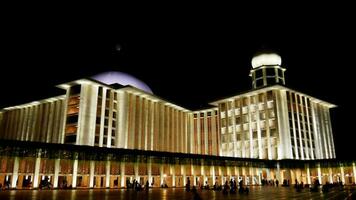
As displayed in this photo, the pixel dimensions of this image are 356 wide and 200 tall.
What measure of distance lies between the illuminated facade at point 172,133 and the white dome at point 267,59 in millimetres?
252

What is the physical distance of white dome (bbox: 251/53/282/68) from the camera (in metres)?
80.4

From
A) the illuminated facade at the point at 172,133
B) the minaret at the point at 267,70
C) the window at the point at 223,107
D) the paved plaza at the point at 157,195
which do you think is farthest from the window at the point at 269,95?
the paved plaza at the point at 157,195

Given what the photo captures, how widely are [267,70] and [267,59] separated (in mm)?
2805

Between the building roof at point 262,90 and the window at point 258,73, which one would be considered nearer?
the building roof at point 262,90

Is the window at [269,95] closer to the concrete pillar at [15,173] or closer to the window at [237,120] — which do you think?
the window at [237,120]

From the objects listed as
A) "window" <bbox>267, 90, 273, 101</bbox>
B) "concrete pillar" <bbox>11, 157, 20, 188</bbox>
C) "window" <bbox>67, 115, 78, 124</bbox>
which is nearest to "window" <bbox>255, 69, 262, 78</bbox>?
"window" <bbox>267, 90, 273, 101</bbox>

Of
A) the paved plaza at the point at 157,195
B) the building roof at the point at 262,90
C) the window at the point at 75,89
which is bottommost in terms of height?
the paved plaza at the point at 157,195

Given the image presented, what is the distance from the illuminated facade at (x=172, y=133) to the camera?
45.3 metres

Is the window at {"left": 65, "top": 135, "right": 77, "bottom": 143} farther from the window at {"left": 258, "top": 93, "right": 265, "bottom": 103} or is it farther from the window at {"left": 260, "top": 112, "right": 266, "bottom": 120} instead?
the window at {"left": 258, "top": 93, "right": 265, "bottom": 103}

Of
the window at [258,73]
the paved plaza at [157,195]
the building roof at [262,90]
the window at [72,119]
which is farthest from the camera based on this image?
the window at [258,73]

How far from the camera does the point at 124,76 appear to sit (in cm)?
7588

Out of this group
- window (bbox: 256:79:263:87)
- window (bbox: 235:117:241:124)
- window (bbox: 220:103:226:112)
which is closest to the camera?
window (bbox: 235:117:241:124)

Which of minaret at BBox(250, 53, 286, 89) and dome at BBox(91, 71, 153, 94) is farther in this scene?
minaret at BBox(250, 53, 286, 89)

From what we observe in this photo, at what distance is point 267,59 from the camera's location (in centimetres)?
8069
